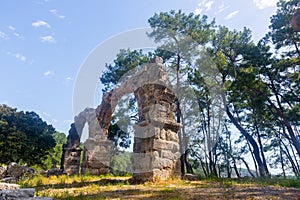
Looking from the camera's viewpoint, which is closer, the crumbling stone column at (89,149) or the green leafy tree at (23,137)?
the crumbling stone column at (89,149)

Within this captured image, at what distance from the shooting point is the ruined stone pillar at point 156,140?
5059mm

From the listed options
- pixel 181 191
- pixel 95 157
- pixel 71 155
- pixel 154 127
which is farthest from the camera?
pixel 71 155

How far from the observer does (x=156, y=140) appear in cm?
523

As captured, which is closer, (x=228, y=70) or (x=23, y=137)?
(x=228, y=70)

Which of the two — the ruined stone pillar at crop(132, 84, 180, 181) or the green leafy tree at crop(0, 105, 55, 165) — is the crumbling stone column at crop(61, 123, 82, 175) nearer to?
the ruined stone pillar at crop(132, 84, 180, 181)

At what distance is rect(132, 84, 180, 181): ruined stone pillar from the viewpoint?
16.6 ft

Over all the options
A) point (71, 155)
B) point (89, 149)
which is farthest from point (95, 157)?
point (71, 155)

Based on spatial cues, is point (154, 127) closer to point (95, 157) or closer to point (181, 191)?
point (181, 191)

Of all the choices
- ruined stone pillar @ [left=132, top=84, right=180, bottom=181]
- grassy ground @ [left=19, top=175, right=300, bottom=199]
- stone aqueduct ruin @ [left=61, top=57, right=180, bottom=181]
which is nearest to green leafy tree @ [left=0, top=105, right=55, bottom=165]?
stone aqueduct ruin @ [left=61, top=57, right=180, bottom=181]

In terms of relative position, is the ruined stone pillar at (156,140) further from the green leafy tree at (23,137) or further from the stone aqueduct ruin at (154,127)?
the green leafy tree at (23,137)

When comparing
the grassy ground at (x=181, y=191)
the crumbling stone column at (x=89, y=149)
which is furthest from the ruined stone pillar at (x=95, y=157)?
the grassy ground at (x=181, y=191)

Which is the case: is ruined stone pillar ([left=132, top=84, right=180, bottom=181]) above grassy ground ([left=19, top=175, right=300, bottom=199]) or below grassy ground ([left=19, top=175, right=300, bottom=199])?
above

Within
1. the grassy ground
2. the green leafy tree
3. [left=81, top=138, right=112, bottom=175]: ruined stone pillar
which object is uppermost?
the green leafy tree

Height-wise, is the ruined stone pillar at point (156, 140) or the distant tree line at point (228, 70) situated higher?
the distant tree line at point (228, 70)
